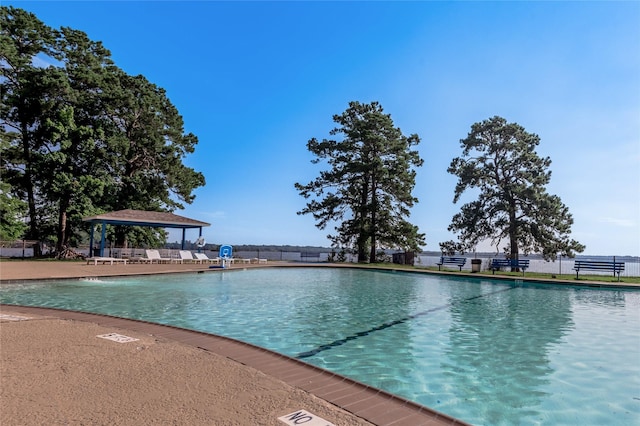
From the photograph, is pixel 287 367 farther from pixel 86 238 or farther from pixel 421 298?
pixel 86 238

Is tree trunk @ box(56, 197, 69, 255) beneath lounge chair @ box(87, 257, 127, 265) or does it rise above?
above

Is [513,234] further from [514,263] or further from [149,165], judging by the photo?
[149,165]

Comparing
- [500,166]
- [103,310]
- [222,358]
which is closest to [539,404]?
[222,358]

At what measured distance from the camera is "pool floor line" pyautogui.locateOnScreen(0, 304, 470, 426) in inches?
109

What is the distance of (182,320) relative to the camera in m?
7.40

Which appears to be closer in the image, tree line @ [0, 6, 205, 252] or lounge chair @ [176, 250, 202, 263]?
lounge chair @ [176, 250, 202, 263]

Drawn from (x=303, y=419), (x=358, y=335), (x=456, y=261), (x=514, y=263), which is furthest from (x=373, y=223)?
(x=303, y=419)

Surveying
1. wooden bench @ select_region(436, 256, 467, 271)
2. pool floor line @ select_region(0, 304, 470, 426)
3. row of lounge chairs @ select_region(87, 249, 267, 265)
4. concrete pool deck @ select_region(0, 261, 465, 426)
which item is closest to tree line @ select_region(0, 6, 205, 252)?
row of lounge chairs @ select_region(87, 249, 267, 265)

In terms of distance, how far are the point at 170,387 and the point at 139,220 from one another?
68.0 feet

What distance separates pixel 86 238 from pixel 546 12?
3323cm

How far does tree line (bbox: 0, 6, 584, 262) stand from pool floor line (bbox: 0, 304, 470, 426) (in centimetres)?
2036

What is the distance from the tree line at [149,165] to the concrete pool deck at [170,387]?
2014cm

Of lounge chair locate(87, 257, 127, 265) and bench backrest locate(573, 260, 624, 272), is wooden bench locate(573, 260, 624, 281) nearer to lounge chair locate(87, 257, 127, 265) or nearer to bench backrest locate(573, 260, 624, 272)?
bench backrest locate(573, 260, 624, 272)

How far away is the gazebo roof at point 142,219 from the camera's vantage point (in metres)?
20.6
